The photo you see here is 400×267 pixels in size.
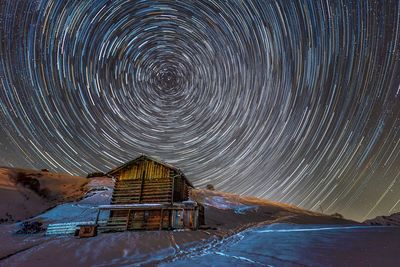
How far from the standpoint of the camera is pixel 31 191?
34219 mm

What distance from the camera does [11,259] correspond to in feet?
33.4

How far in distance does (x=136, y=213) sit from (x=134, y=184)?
2.72m

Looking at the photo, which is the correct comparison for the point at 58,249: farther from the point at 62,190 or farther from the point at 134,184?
the point at 62,190

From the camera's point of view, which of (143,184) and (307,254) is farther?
(143,184)

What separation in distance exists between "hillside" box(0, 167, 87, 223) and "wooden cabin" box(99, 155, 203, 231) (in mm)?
→ 13477

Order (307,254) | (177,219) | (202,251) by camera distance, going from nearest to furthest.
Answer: (307,254) → (202,251) → (177,219)

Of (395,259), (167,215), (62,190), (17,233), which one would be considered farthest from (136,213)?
(62,190)

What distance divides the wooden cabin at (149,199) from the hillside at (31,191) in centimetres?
1348

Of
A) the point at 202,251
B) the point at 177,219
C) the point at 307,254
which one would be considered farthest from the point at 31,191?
the point at 307,254

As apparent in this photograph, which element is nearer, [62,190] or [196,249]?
[196,249]

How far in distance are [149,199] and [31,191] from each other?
75.5 ft

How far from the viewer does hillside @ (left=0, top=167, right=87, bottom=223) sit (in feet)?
92.4

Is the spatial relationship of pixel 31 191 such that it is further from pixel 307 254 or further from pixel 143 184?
pixel 307 254

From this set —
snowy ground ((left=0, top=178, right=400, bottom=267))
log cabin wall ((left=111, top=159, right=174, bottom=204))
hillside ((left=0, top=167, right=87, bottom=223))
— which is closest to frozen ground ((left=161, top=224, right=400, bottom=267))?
snowy ground ((left=0, top=178, right=400, bottom=267))
